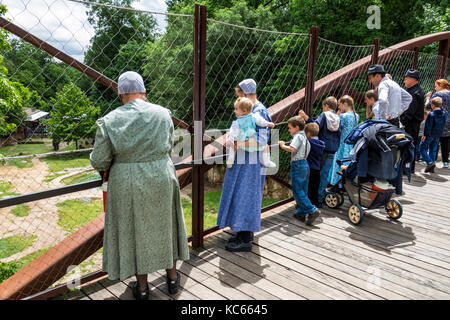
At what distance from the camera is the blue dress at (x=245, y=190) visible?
2934 millimetres

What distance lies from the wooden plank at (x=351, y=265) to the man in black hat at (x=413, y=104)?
2.98m

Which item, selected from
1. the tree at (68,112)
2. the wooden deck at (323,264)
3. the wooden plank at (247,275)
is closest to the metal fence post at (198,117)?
the wooden plank at (247,275)

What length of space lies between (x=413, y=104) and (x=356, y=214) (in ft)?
7.88

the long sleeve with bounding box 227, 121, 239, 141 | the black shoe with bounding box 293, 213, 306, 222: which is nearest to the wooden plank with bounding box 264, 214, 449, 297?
the black shoe with bounding box 293, 213, 306, 222

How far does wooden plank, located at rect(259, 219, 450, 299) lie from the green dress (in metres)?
1.40

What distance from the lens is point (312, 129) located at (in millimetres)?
3727

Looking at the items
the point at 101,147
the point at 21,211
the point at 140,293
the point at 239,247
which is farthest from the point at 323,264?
the point at 21,211

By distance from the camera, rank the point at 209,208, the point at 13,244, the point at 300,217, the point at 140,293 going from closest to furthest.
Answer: the point at 140,293, the point at 300,217, the point at 13,244, the point at 209,208

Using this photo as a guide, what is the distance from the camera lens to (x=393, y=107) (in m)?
4.39

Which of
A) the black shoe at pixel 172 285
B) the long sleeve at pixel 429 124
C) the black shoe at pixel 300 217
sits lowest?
the black shoe at pixel 172 285

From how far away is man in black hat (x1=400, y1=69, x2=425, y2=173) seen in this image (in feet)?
16.5

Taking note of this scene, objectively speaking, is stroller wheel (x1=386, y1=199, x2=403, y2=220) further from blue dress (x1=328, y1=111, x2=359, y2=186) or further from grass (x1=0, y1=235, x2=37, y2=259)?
grass (x1=0, y1=235, x2=37, y2=259)

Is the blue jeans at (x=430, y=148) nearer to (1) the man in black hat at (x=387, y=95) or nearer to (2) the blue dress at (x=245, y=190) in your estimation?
(1) the man in black hat at (x=387, y=95)

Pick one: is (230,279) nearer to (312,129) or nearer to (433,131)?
(312,129)
